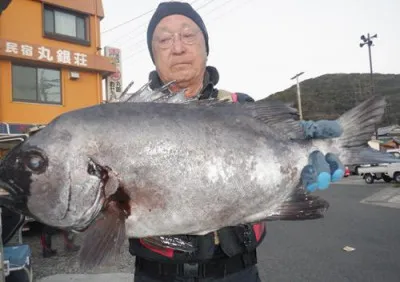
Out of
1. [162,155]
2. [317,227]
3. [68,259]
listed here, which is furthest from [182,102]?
[317,227]

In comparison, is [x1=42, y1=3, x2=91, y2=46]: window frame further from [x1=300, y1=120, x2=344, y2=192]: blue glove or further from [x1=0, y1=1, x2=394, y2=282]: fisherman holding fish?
[x1=300, y1=120, x2=344, y2=192]: blue glove

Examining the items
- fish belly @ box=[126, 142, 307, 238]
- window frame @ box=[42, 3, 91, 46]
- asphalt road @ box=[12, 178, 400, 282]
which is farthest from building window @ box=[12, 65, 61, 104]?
fish belly @ box=[126, 142, 307, 238]

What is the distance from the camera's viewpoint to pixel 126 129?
6.79ft

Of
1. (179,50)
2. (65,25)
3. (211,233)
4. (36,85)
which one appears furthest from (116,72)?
(211,233)

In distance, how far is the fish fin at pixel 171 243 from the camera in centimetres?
215

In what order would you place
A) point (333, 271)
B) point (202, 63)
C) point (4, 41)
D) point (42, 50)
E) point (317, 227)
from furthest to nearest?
point (42, 50) → point (4, 41) → point (317, 227) → point (333, 271) → point (202, 63)

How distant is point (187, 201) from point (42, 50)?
51.0ft

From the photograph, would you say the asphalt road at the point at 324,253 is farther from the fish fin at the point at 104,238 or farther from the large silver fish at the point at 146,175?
the large silver fish at the point at 146,175

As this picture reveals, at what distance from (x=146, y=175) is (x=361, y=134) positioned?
1.39 meters

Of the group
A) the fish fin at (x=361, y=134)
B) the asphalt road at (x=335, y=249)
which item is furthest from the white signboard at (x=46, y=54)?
the fish fin at (x=361, y=134)

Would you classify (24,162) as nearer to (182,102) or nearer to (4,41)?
(182,102)

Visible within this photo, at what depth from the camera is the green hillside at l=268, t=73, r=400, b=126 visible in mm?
62781

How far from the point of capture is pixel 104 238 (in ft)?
6.66

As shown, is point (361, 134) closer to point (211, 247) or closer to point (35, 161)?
point (211, 247)
